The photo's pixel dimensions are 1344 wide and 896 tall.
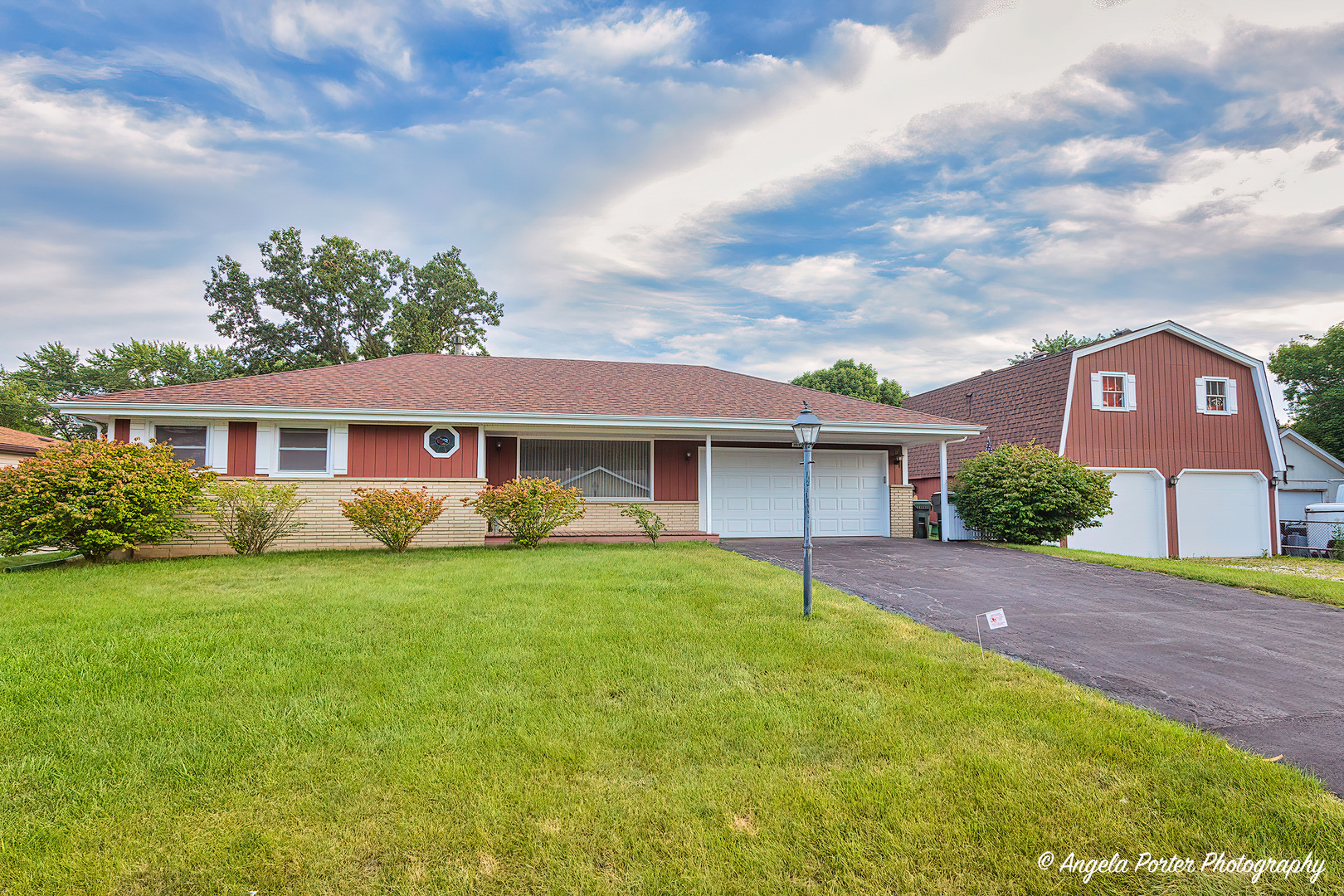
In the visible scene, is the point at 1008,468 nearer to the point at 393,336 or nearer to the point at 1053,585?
the point at 1053,585

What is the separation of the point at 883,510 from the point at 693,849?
13954mm

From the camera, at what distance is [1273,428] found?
665 inches

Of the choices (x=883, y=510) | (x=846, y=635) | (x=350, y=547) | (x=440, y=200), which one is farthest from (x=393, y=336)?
(x=846, y=635)

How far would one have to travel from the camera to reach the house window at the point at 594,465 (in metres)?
13.6

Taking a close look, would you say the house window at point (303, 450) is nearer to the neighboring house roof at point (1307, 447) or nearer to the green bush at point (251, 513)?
the green bush at point (251, 513)

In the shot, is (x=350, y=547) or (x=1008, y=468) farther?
(x=1008, y=468)

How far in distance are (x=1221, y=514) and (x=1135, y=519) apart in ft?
9.95

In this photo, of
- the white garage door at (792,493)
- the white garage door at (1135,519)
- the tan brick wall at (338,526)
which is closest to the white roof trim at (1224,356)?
the white garage door at (1135,519)

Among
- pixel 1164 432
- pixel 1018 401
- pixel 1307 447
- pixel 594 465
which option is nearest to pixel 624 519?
pixel 594 465

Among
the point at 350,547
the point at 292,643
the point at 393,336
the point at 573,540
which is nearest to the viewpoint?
the point at 292,643

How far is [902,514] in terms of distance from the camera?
1526 centimetres

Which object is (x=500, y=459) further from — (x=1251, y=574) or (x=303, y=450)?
(x=1251, y=574)

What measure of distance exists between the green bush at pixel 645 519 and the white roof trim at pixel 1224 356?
10547mm

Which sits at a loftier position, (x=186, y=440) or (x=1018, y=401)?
(x=1018, y=401)
